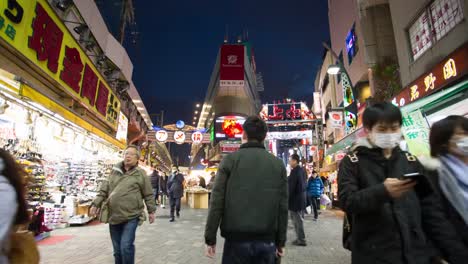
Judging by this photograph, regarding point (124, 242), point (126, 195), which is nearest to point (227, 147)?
point (126, 195)

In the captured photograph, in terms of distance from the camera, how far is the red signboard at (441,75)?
268 inches

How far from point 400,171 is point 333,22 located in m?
24.6

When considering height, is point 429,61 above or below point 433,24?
below

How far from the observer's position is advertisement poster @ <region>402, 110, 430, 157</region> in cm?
538

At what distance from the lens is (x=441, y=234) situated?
1624mm

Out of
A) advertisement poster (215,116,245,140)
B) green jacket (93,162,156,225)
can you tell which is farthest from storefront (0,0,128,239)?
advertisement poster (215,116,245,140)

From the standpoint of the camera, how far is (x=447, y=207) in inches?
69.3

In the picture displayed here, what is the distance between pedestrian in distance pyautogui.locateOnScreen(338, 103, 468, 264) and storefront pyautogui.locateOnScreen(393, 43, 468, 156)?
11.8 feet

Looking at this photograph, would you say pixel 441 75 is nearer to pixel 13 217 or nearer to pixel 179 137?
pixel 13 217

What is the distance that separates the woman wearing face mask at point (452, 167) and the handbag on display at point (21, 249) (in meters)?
2.57

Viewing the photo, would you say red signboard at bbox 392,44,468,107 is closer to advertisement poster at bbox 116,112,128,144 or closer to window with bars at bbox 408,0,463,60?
window with bars at bbox 408,0,463,60

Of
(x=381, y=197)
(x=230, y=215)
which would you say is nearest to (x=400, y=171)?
(x=381, y=197)

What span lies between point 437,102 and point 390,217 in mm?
6162

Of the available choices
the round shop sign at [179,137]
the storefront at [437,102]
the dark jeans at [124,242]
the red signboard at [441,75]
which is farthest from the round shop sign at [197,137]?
the dark jeans at [124,242]
